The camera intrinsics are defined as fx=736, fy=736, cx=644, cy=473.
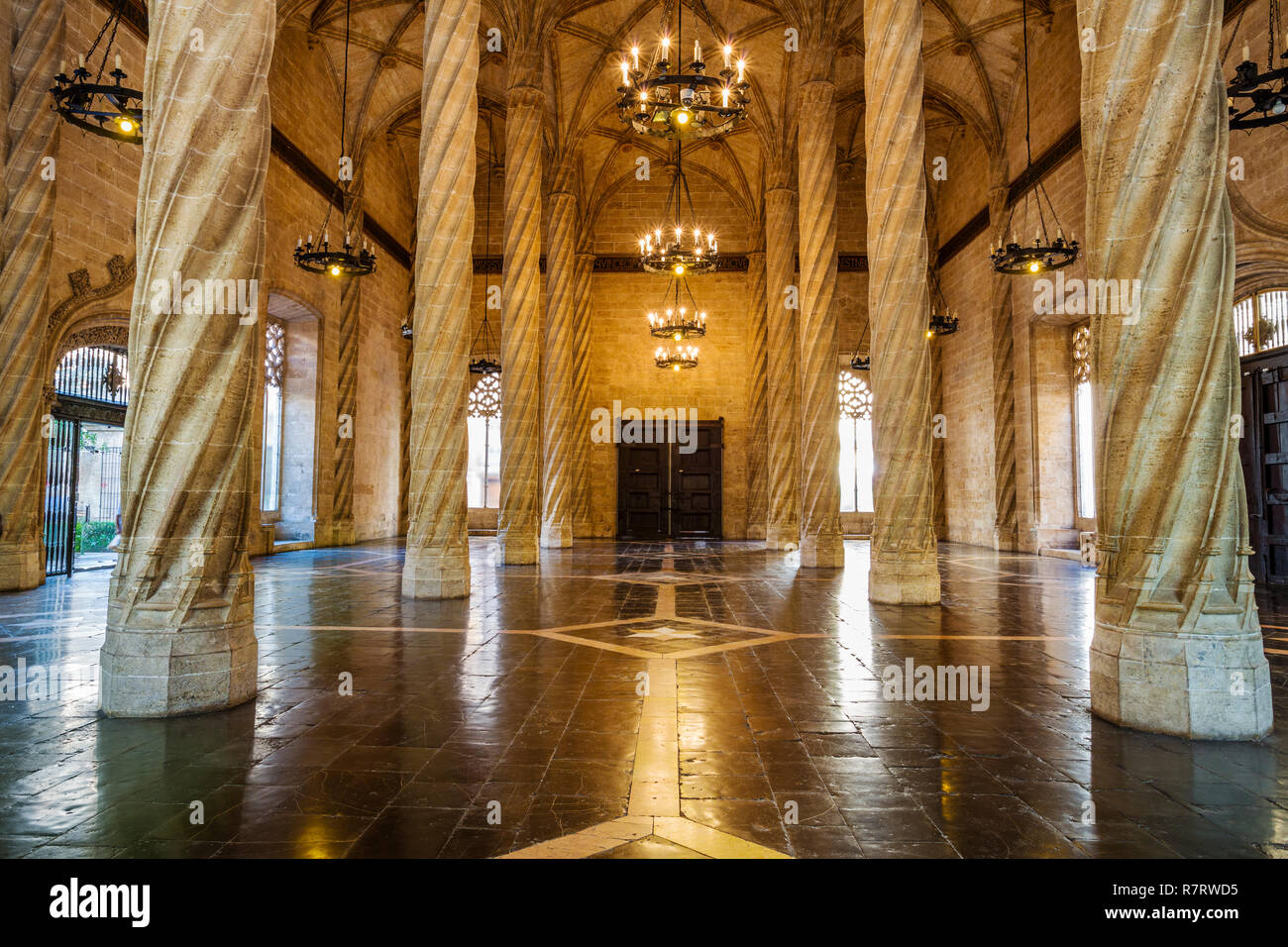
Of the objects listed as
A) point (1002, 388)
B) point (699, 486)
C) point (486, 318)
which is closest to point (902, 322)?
point (1002, 388)

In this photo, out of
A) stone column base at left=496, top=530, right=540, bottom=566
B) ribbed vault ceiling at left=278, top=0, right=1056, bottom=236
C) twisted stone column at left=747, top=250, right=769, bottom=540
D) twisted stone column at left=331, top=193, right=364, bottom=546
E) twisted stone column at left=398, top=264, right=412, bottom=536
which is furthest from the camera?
twisted stone column at left=398, top=264, right=412, bottom=536

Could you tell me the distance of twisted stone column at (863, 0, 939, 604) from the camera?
839 centimetres

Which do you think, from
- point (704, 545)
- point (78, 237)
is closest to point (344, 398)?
point (78, 237)

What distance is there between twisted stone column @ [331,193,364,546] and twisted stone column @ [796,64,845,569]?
11.6 metres

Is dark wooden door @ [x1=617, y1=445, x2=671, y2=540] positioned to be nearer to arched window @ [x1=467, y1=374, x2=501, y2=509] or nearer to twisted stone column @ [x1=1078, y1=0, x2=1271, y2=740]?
arched window @ [x1=467, y1=374, x2=501, y2=509]

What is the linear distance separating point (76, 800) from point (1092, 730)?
15.2 feet

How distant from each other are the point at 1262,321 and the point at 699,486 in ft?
49.5

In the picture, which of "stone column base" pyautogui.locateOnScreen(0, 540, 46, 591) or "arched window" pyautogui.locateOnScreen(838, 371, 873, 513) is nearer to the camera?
"stone column base" pyautogui.locateOnScreen(0, 540, 46, 591)

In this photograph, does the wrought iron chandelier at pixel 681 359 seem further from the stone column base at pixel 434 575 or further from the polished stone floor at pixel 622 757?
the polished stone floor at pixel 622 757

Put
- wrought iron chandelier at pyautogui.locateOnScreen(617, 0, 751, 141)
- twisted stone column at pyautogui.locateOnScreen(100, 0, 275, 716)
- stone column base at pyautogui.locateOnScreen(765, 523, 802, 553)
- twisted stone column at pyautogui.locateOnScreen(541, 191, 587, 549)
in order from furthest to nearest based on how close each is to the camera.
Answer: twisted stone column at pyautogui.locateOnScreen(541, 191, 587, 549)
stone column base at pyautogui.locateOnScreen(765, 523, 802, 553)
wrought iron chandelier at pyautogui.locateOnScreen(617, 0, 751, 141)
twisted stone column at pyautogui.locateOnScreen(100, 0, 275, 716)

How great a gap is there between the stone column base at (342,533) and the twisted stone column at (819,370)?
1156cm

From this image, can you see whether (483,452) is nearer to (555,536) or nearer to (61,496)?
(555,536)

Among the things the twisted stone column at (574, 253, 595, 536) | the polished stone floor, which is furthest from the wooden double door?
the polished stone floor
